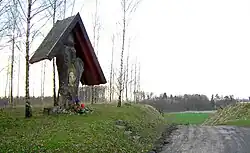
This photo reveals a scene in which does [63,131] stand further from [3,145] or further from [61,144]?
[3,145]

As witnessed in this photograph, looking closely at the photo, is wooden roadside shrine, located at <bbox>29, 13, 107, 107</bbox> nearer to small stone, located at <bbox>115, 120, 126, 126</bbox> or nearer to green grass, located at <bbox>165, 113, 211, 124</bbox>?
small stone, located at <bbox>115, 120, 126, 126</bbox>

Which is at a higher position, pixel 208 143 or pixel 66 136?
pixel 66 136

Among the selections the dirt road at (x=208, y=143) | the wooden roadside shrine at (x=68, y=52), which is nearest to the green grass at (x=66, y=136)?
the dirt road at (x=208, y=143)

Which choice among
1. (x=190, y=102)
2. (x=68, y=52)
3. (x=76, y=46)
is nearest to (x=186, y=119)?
(x=76, y=46)

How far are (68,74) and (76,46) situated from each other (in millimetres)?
2385

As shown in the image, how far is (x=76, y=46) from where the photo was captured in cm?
1988

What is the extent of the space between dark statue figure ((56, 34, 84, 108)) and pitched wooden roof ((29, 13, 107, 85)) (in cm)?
63

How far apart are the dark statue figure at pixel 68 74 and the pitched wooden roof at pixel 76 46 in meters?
0.63

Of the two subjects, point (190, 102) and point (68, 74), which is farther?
point (190, 102)

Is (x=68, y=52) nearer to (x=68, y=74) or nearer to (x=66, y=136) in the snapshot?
(x=68, y=74)

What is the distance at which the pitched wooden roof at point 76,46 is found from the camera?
55.7 ft

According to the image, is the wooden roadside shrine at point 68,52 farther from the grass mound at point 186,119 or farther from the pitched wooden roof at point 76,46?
the grass mound at point 186,119

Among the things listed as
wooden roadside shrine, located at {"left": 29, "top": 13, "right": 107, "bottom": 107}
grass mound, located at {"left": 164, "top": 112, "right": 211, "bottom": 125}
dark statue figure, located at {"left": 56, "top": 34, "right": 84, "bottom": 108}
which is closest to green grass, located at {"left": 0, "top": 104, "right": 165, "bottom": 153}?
dark statue figure, located at {"left": 56, "top": 34, "right": 84, "bottom": 108}

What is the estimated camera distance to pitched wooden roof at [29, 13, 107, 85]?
668 inches
